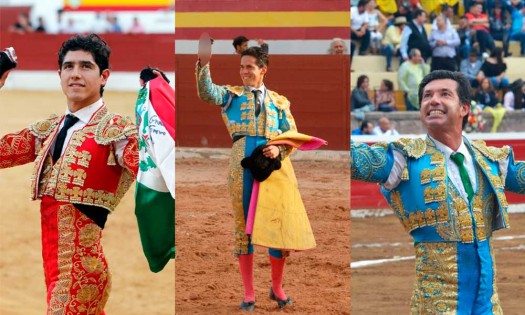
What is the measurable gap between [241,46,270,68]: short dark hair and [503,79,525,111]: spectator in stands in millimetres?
9681

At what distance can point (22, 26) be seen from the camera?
24.3m

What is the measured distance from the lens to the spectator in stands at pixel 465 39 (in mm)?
13836

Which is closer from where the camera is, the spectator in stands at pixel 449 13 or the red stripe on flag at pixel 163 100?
the red stripe on flag at pixel 163 100

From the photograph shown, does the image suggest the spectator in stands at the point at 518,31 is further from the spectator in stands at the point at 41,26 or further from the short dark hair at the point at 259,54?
the spectator in stands at the point at 41,26

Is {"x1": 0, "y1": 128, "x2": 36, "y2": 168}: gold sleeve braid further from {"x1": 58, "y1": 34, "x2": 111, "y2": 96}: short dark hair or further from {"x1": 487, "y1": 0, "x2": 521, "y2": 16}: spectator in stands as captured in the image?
{"x1": 487, "y1": 0, "x2": 521, "y2": 16}: spectator in stands

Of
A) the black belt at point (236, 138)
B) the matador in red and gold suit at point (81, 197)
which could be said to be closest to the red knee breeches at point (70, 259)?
the matador in red and gold suit at point (81, 197)

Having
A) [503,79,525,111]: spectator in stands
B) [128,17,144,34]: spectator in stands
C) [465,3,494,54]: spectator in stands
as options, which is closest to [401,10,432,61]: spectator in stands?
[465,3,494,54]: spectator in stands

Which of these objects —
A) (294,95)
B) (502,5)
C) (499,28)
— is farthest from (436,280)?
(502,5)

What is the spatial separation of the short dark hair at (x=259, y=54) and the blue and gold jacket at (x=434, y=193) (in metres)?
0.41

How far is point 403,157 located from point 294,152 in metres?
0.37

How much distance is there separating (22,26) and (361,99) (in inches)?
522

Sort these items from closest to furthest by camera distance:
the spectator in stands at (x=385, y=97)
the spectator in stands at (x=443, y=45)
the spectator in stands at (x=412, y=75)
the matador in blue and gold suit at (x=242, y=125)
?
the matador in blue and gold suit at (x=242, y=125)
the spectator in stands at (x=385, y=97)
the spectator in stands at (x=412, y=75)
the spectator in stands at (x=443, y=45)

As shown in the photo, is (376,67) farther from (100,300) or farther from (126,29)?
(126,29)

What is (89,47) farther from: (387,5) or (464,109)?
(387,5)
